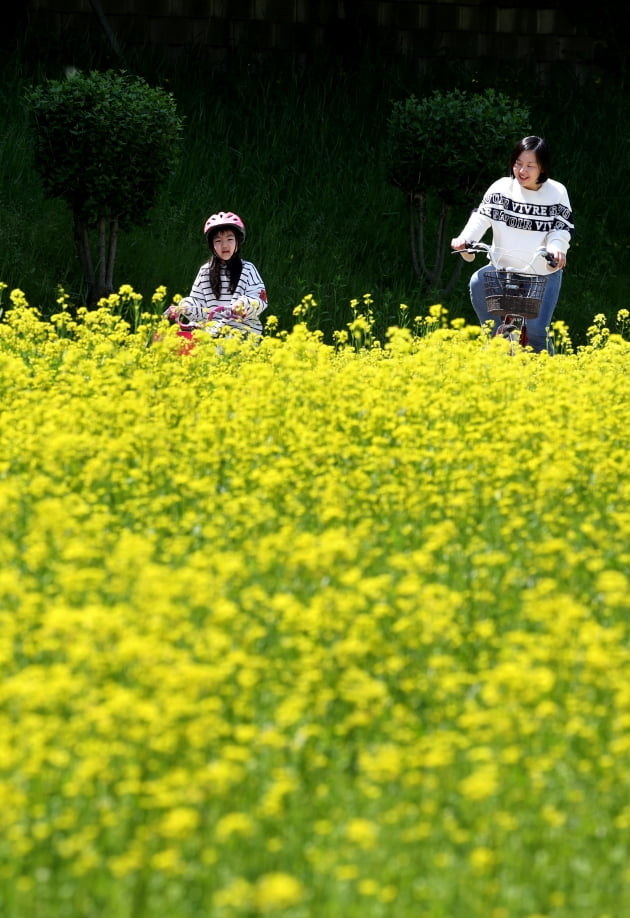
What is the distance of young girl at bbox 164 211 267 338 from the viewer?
340 inches

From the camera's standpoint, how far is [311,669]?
12.8 feet

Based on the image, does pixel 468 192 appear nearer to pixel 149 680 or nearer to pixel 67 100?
pixel 67 100

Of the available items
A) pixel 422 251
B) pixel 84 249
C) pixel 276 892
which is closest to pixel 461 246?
pixel 84 249

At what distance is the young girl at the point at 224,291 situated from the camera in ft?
28.4

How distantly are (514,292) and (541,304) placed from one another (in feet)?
1.03

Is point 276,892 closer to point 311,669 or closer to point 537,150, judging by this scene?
point 311,669

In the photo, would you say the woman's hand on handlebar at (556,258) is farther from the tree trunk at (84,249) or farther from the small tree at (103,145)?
the tree trunk at (84,249)

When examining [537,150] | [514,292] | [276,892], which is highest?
[537,150]

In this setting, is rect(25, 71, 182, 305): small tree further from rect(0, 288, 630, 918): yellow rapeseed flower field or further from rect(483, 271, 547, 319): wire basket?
rect(0, 288, 630, 918): yellow rapeseed flower field

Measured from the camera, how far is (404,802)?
3.33m

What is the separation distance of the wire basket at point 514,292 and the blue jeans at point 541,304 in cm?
10

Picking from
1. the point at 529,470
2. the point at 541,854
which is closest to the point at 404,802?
the point at 541,854

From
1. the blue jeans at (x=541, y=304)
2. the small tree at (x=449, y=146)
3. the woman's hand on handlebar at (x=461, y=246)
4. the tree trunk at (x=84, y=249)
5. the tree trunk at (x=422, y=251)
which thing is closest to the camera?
the woman's hand on handlebar at (x=461, y=246)

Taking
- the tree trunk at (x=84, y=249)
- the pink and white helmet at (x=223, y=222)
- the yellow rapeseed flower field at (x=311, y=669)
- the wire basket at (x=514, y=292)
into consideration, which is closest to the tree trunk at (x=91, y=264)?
the tree trunk at (x=84, y=249)
